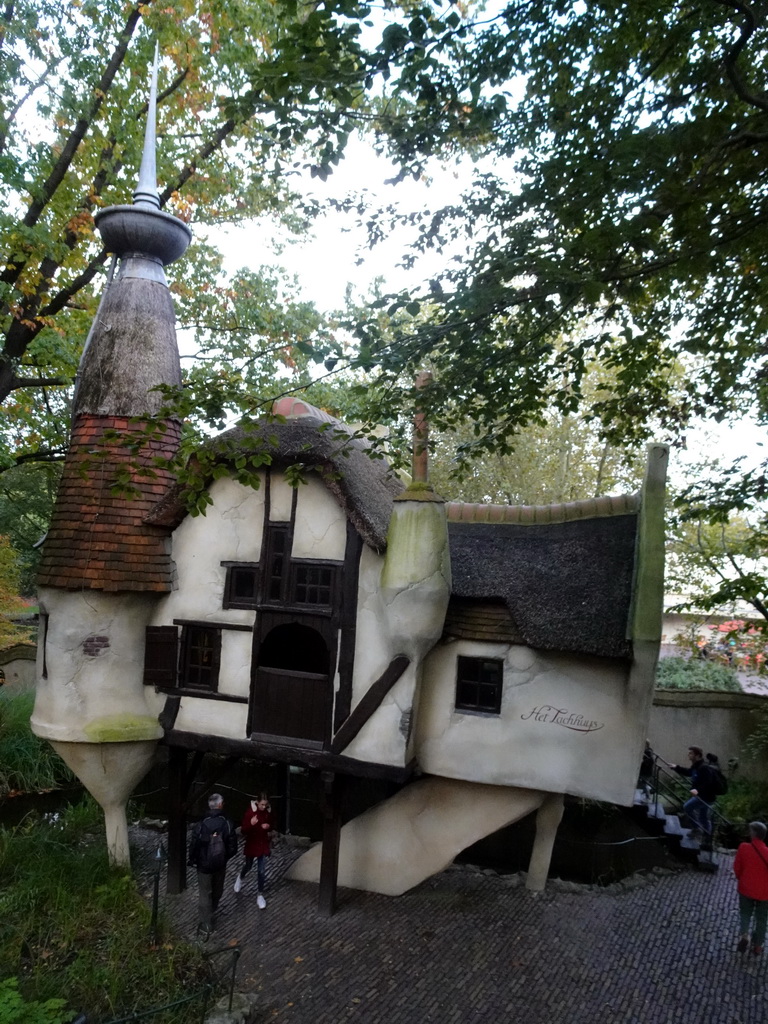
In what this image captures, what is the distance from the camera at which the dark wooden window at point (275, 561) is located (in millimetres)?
8547

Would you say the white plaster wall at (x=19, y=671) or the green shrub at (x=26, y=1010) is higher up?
the green shrub at (x=26, y=1010)

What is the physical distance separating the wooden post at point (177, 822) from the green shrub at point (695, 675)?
13806mm

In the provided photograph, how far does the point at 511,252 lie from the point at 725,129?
81.5 inches

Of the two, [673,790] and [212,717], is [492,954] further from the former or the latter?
[673,790]

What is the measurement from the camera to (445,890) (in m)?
9.58

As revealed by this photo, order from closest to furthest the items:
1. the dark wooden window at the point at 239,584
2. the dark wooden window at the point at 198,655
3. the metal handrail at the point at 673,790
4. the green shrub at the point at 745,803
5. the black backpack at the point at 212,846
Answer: the black backpack at the point at 212,846
the dark wooden window at the point at 239,584
the dark wooden window at the point at 198,655
the metal handrail at the point at 673,790
the green shrub at the point at 745,803

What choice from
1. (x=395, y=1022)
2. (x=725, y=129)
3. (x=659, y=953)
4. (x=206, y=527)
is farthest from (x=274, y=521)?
(x=659, y=953)

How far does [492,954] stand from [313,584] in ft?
15.7

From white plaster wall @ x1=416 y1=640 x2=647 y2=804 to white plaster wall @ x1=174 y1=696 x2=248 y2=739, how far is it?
7.42 ft

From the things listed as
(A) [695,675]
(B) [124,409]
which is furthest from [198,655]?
(A) [695,675]

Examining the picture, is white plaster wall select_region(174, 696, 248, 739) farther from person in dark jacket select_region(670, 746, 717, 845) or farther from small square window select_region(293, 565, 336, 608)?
person in dark jacket select_region(670, 746, 717, 845)

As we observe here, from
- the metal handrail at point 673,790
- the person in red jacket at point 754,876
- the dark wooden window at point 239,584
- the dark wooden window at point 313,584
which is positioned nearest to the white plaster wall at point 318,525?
the dark wooden window at point 313,584

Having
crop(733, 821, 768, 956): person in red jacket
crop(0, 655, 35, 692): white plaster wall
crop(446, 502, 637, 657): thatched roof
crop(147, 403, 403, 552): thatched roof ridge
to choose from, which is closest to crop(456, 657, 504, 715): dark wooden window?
crop(446, 502, 637, 657): thatched roof

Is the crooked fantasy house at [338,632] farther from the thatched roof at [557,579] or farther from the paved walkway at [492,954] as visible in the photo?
the paved walkway at [492,954]
